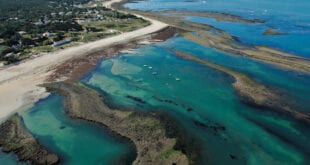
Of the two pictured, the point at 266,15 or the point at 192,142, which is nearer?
the point at 192,142

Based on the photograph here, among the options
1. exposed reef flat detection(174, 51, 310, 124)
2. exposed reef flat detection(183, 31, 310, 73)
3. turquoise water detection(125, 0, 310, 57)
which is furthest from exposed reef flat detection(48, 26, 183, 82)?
exposed reef flat detection(174, 51, 310, 124)

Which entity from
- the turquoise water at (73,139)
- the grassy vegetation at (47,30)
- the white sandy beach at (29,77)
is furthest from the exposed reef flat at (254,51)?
the turquoise water at (73,139)

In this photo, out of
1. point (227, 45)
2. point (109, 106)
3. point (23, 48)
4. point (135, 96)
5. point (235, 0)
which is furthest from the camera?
point (235, 0)

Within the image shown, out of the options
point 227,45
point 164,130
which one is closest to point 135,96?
point 164,130

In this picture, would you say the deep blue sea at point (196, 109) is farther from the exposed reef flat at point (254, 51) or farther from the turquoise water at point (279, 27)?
the exposed reef flat at point (254, 51)

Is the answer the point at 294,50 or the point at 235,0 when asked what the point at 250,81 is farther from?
the point at 235,0
